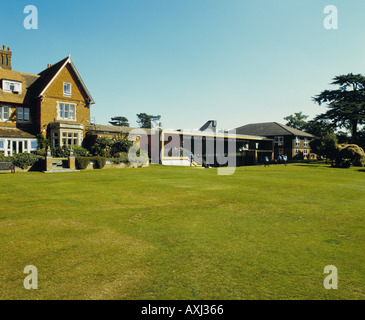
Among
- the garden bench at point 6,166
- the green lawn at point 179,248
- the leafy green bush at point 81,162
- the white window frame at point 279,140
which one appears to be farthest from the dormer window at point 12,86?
the white window frame at point 279,140

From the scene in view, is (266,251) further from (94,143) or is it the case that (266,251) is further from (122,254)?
(94,143)

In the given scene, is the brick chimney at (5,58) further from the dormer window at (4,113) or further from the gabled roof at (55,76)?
the dormer window at (4,113)

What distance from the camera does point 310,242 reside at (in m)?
6.40

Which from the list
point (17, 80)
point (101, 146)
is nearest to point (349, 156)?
point (101, 146)

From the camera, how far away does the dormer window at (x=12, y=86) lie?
3148 cm

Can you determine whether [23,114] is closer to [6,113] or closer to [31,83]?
[6,113]

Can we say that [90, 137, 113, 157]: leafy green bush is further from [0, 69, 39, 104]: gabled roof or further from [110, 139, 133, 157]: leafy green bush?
[0, 69, 39, 104]: gabled roof

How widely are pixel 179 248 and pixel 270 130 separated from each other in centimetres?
5778

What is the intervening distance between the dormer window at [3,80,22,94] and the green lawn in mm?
27576

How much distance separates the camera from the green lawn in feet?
14.0

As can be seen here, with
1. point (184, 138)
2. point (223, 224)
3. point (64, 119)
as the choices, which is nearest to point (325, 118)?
point (184, 138)

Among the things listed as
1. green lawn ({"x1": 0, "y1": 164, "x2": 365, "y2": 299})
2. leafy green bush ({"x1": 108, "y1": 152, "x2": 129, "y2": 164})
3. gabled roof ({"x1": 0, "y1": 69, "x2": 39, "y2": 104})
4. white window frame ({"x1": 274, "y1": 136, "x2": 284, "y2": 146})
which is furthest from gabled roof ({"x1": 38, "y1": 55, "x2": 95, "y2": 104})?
white window frame ({"x1": 274, "y1": 136, "x2": 284, "y2": 146})

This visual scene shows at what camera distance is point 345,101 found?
168 feet
